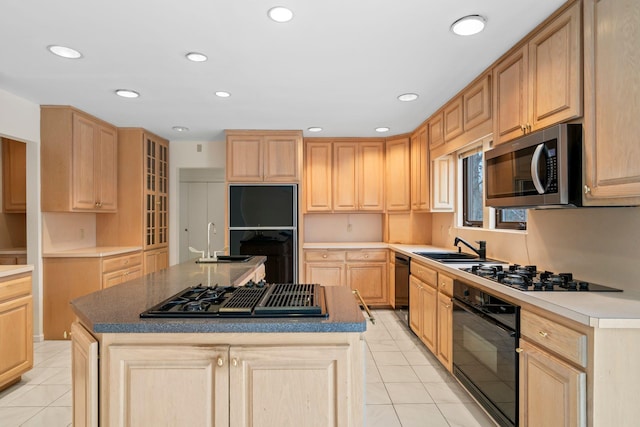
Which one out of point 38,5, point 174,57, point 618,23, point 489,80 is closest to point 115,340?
point 38,5

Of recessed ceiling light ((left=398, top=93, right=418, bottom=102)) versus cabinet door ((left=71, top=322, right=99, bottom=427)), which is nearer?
cabinet door ((left=71, top=322, right=99, bottom=427))

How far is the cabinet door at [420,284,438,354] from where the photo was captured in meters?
3.06

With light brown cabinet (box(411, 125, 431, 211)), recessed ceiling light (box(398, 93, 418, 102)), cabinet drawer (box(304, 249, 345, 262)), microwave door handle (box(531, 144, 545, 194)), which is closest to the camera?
microwave door handle (box(531, 144, 545, 194))

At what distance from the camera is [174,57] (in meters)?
2.57

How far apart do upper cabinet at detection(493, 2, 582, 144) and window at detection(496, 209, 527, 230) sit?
71 cm

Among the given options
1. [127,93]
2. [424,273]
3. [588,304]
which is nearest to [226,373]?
[588,304]

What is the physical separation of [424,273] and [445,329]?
613 millimetres

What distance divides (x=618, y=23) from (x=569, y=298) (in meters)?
1.20

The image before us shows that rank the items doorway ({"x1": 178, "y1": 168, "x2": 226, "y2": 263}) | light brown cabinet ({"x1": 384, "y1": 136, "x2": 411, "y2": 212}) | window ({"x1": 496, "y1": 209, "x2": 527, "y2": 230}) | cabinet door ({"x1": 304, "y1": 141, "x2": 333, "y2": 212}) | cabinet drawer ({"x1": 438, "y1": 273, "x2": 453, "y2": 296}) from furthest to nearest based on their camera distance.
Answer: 1. doorway ({"x1": 178, "y1": 168, "x2": 226, "y2": 263})
2. cabinet door ({"x1": 304, "y1": 141, "x2": 333, "y2": 212})
3. light brown cabinet ({"x1": 384, "y1": 136, "x2": 411, "y2": 212})
4. window ({"x1": 496, "y1": 209, "x2": 527, "y2": 230})
5. cabinet drawer ({"x1": 438, "y1": 273, "x2": 453, "y2": 296})

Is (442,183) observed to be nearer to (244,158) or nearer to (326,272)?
(326,272)

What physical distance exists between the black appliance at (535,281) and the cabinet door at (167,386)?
1393 millimetres

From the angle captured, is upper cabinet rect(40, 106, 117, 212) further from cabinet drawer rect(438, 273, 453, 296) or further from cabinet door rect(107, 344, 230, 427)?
cabinet drawer rect(438, 273, 453, 296)

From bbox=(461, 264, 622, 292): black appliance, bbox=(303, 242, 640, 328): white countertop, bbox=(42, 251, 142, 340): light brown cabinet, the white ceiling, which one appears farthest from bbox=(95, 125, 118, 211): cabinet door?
bbox=(303, 242, 640, 328): white countertop

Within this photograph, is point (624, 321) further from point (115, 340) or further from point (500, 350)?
point (115, 340)
